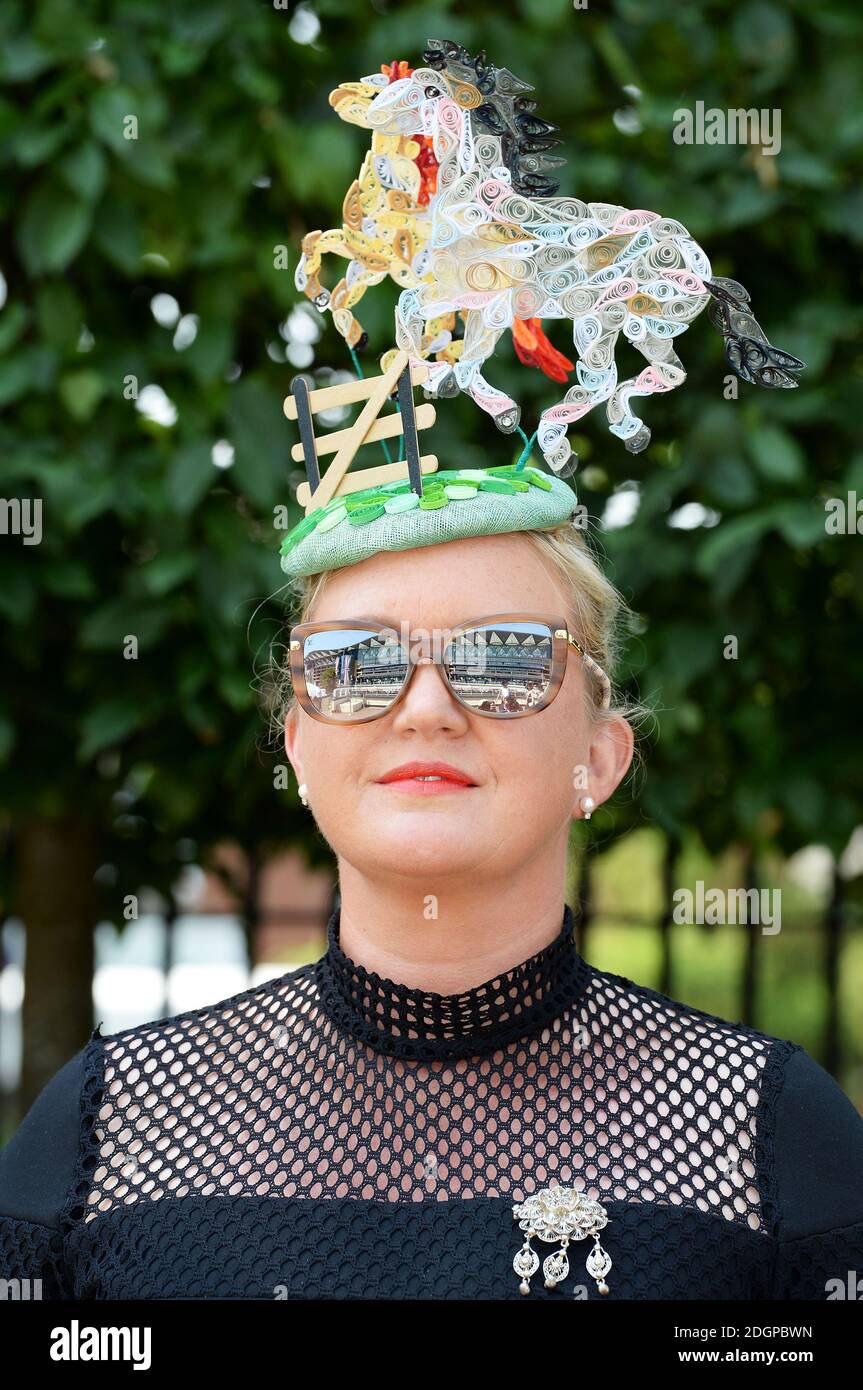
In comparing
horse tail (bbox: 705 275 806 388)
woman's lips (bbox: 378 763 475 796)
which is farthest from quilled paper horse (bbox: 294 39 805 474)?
woman's lips (bbox: 378 763 475 796)

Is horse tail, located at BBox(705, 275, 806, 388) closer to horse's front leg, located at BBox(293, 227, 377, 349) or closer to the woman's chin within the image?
horse's front leg, located at BBox(293, 227, 377, 349)

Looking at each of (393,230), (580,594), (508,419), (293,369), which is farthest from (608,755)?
(293,369)

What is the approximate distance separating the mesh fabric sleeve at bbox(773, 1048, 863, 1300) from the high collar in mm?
267

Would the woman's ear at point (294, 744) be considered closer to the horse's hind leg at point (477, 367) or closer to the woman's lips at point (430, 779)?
the woman's lips at point (430, 779)

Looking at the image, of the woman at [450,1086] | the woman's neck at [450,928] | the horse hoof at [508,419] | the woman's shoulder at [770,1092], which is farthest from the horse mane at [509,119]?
the woman's shoulder at [770,1092]

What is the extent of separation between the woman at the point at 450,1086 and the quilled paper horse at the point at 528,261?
0.47ft

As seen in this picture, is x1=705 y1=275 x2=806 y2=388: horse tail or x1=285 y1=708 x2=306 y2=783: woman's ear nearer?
x1=705 y1=275 x2=806 y2=388: horse tail

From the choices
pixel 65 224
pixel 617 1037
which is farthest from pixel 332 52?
pixel 617 1037

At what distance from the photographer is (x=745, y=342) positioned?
5.55 feet

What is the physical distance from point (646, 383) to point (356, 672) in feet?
1.53

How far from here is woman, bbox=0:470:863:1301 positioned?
1545 mm

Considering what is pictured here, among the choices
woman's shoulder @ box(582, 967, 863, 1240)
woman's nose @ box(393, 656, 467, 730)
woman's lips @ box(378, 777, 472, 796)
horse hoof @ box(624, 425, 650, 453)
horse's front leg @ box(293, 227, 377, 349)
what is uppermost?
horse's front leg @ box(293, 227, 377, 349)

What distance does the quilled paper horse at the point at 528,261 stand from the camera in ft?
5.57

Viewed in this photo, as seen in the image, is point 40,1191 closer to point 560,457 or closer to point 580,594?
point 580,594
